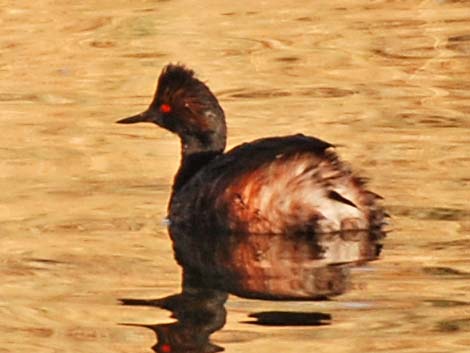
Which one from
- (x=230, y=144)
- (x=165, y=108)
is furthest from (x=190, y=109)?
(x=230, y=144)

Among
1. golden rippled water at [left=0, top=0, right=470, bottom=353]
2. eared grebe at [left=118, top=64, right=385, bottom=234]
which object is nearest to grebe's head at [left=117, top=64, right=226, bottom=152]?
golden rippled water at [left=0, top=0, right=470, bottom=353]

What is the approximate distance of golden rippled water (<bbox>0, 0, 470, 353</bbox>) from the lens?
8.57m

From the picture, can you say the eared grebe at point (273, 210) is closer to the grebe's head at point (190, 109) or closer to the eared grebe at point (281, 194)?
the eared grebe at point (281, 194)

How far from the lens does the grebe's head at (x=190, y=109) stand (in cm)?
1142

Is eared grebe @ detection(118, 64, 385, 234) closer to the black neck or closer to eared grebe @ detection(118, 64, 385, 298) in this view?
eared grebe @ detection(118, 64, 385, 298)

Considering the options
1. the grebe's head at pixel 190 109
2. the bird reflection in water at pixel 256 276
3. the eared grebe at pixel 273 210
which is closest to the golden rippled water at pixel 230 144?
the bird reflection in water at pixel 256 276

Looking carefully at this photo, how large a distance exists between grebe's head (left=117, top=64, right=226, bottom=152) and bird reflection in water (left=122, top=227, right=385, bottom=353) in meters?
1.18

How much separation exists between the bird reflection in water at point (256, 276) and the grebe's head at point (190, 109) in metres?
1.18

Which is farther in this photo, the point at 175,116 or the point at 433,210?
the point at 175,116

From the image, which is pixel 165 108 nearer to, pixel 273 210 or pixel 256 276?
pixel 273 210

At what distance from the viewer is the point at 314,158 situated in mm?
10211

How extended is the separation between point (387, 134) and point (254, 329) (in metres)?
4.74

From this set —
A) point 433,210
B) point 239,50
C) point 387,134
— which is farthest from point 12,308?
point 239,50

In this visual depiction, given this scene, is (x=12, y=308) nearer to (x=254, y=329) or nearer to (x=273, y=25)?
(x=254, y=329)
